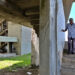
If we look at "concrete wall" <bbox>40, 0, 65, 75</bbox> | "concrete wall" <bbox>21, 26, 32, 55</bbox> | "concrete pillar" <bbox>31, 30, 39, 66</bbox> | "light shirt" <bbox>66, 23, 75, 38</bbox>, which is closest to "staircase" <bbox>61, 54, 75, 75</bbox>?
"concrete wall" <bbox>40, 0, 65, 75</bbox>

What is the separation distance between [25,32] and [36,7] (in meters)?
10.4

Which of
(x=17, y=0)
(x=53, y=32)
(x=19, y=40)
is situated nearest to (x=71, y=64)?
(x=53, y=32)

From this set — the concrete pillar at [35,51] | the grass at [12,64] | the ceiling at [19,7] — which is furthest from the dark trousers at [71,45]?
the grass at [12,64]

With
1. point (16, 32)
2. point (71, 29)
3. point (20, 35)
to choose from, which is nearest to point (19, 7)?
point (71, 29)

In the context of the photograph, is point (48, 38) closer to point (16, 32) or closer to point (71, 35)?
point (71, 35)

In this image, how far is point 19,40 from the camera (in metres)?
14.5

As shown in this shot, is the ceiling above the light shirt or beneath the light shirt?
above

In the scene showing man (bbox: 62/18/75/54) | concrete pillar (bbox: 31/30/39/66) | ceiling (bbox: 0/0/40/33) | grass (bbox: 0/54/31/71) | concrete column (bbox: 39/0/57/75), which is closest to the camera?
concrete column (bbox: 39/0/57/75)

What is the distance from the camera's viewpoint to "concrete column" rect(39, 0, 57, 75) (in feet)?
9.48

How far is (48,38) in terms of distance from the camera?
2.91m

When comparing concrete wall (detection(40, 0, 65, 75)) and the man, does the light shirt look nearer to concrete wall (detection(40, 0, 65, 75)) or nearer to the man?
the man

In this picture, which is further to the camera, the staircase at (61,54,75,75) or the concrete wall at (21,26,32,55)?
the concrete wall at (21,26,32,55)

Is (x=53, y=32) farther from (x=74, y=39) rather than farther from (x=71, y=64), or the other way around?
(x=74, y=39)

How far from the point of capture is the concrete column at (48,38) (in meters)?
2.89
